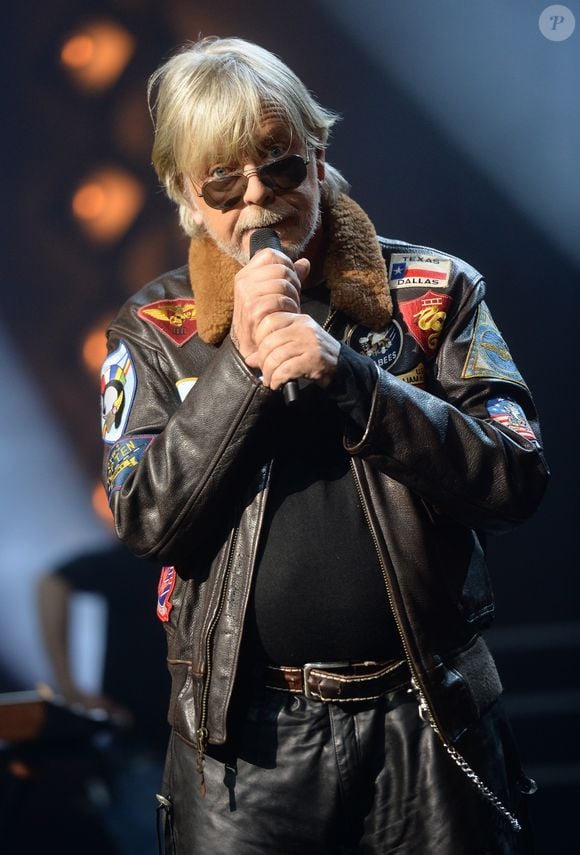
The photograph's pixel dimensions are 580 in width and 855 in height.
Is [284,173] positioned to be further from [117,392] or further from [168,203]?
[168,203]

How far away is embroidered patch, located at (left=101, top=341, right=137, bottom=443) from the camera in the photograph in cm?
146

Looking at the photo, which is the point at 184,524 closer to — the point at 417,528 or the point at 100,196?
the point at 417,528

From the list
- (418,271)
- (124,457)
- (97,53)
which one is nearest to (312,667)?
(124,457)

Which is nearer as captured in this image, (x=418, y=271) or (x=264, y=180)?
(x=264, y=180)

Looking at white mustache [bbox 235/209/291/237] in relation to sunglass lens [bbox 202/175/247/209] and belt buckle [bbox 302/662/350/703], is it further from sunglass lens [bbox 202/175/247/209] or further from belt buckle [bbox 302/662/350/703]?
belt buckle [bbox 302/662/350/703]

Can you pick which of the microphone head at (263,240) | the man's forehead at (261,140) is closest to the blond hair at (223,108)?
the man's forehead at (261,140)

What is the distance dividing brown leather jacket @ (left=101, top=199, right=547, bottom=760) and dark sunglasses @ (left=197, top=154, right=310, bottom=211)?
12 centimetres

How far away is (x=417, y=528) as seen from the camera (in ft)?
4.24

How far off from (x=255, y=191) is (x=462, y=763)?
85 centimetres

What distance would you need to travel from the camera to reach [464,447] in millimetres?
1248

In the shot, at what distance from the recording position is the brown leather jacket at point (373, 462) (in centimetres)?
125

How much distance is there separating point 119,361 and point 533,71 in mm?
1116

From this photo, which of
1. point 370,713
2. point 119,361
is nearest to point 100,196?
point 119,361

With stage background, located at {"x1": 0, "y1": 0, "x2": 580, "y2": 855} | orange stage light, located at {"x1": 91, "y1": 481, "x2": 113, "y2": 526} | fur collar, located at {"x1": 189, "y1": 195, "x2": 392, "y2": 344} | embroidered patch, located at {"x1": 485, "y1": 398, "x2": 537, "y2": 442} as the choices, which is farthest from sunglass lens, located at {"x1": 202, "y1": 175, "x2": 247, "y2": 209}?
orange stage light, located at {"x1": 91, "y1": 481, "x2": 113, "y2": 526}
